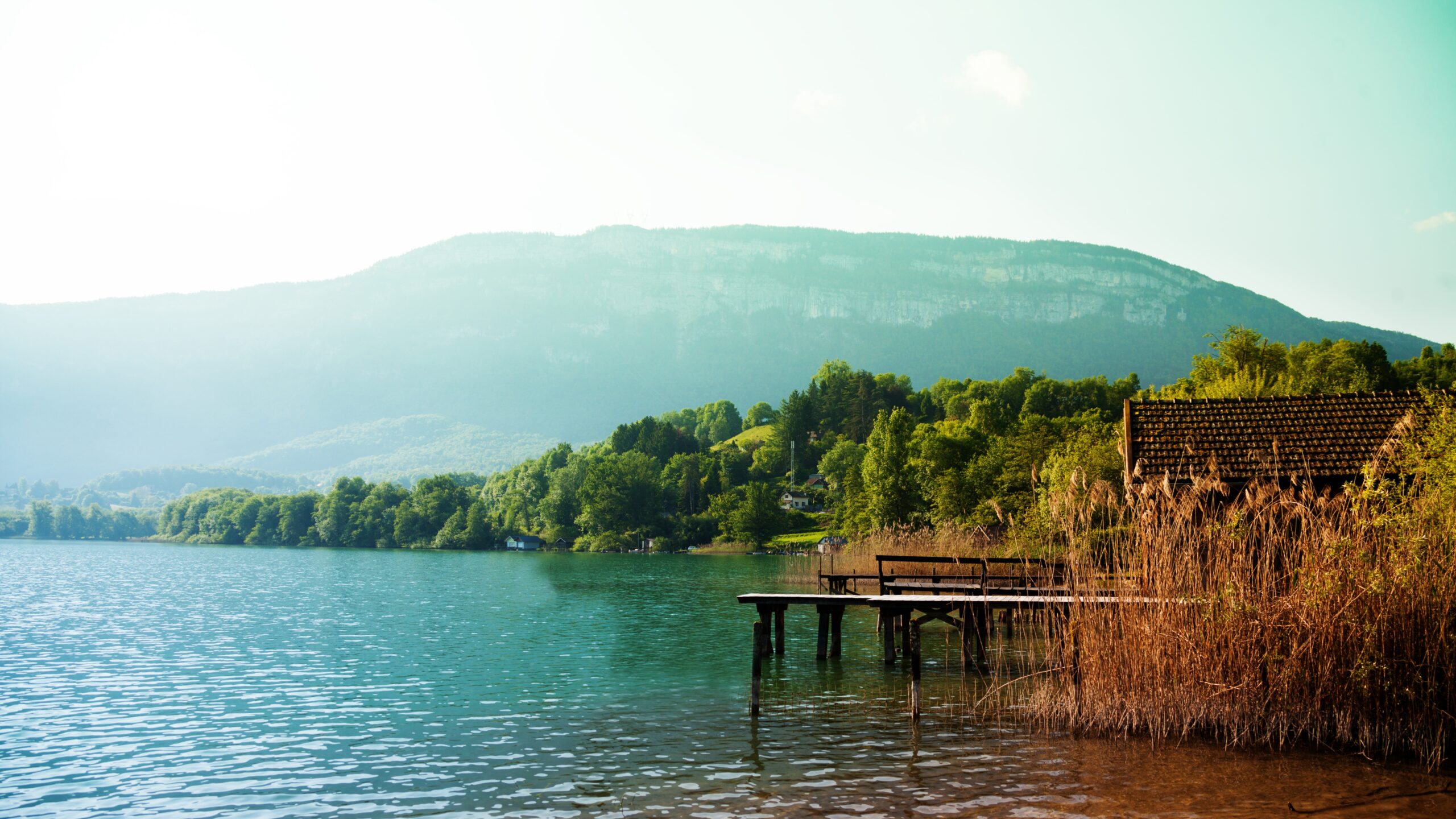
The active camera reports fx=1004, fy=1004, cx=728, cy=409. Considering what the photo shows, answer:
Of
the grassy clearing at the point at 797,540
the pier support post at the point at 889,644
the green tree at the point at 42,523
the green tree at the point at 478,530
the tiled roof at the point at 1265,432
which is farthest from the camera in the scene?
the green tree at the point at 42,523

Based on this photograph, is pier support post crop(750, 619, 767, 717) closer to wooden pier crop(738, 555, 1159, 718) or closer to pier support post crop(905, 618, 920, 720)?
wooden pier crop(738, 555, 1159, 718)

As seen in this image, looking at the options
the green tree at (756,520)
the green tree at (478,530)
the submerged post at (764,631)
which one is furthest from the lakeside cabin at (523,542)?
the submerged post at (764,631)

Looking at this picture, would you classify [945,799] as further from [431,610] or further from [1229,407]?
[431,610]

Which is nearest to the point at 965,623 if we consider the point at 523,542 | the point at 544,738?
the point at 544,738

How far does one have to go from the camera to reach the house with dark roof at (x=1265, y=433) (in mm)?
23875

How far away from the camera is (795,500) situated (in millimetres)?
142125

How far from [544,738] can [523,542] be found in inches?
4864

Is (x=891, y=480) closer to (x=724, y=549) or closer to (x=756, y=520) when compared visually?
(x=756, y=520)

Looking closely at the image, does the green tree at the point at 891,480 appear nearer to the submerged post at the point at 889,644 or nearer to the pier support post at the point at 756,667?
the submerged post at the point at 889,644

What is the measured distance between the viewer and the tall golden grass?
42.8 feet

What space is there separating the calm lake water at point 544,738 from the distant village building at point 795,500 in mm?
102444

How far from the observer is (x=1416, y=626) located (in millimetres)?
13016

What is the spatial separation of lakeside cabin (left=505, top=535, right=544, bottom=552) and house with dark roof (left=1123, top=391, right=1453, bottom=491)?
116 m

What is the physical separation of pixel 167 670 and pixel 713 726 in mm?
17056
